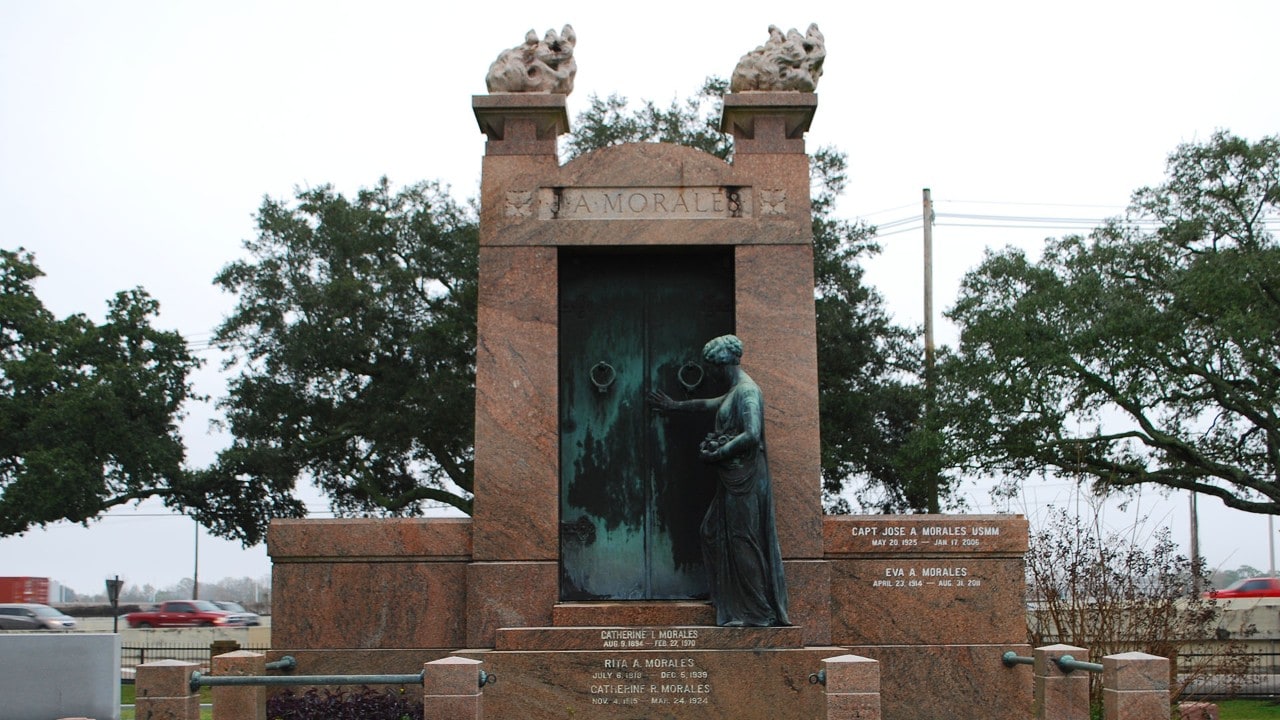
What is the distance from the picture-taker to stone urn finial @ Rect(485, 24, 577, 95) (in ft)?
42.2

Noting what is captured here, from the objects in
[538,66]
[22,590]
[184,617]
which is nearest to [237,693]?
[538,66]

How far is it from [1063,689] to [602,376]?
496cm

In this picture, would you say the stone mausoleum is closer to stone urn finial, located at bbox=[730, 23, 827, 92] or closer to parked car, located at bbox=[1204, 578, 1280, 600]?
stone urn finial, located at bbox=[730, 23, 827, 92]

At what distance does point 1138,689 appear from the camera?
9.31 meters

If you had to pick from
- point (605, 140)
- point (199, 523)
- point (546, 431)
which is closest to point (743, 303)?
point (546, 431)

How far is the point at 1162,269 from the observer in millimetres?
28500

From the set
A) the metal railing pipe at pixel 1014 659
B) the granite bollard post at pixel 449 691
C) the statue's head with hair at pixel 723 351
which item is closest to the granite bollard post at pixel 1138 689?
the metal railing pipe at pixel 1014 659

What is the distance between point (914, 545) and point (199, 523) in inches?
1115

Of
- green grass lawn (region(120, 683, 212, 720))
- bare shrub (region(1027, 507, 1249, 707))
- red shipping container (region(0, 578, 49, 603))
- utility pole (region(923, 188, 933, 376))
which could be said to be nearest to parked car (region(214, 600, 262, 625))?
red shipping container (region(0, 578, 49, 603))

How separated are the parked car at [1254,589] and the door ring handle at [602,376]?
2814 centimetres

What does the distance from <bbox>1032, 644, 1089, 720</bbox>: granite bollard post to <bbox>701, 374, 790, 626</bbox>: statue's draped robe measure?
2.18m

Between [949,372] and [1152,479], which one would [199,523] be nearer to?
[949,372]

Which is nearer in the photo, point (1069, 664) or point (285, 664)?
point (1069, 664)

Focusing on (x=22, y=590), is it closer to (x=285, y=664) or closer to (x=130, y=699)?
(x=130, y=699)
